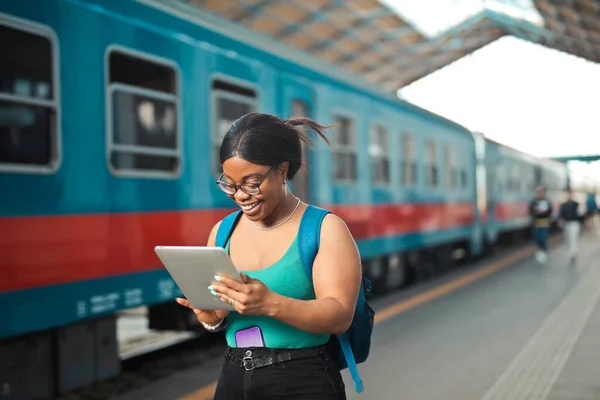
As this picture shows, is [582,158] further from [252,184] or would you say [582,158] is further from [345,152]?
[252,184]

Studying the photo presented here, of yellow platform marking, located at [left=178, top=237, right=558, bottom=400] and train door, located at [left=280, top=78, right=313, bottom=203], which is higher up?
train door, located at [left=280, top=78, right=313, bottom=203]

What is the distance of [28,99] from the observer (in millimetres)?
4832

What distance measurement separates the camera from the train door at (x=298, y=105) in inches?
327

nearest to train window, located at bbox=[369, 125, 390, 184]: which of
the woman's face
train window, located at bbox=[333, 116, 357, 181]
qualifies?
train window, located at bbox=[333, 116, 357, 181]

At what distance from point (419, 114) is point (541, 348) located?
6.68m

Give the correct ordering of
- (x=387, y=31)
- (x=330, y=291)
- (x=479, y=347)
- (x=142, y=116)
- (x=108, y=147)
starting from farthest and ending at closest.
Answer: (x=387, y=31), (x=479, y=347), (x=142, y=116), (x=108, y=147), (x=330, y=291)

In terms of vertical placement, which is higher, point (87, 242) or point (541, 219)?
point (87, 242)

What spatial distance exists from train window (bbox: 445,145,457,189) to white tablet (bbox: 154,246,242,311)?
42.6 feet

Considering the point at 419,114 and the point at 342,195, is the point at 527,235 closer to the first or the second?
the point at 419,114

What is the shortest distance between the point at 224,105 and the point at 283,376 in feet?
16.3

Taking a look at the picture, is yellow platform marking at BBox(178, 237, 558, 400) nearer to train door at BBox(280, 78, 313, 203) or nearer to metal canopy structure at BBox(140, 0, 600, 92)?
train door at BBox(280, 78, 313, 203)

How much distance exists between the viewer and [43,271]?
193 inches

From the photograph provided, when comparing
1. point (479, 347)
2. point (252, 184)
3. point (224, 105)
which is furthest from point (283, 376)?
point (479, 347)

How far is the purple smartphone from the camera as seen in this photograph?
231 centimetres
